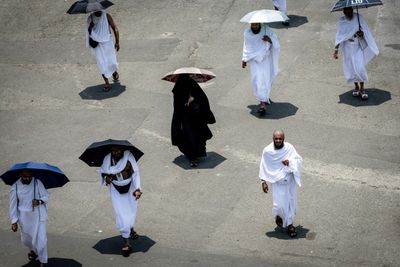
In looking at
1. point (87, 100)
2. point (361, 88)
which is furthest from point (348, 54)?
point (87, 100)

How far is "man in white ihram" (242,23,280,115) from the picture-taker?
16.5 m

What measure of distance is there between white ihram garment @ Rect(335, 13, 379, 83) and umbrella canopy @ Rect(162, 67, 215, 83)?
3587 millimetres

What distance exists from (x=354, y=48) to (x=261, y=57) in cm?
203

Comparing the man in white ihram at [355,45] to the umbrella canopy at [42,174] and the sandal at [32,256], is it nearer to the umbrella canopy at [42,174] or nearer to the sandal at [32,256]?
the umbrella canopy at [42,174]

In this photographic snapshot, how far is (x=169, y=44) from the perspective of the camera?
20.9 m

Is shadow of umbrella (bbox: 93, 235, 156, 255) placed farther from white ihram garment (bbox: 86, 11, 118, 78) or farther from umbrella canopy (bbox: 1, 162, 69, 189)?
white ihram garment (bbox: 86, 11, 118, 78)

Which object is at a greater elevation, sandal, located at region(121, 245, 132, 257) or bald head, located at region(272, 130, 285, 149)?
bald head, located at region(272, 130, 285, 149)

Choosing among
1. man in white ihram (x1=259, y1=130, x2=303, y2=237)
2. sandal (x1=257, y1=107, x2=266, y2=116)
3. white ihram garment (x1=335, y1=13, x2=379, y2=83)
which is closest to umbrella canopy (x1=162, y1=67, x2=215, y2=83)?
sandal (x1=257, y1=107, x2=266, y2=116)

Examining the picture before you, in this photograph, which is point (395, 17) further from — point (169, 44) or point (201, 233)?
point (201, 233)

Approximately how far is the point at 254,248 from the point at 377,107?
6.09 metres

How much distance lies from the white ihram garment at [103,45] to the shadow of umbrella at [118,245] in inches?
259

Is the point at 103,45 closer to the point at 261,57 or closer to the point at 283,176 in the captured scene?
the point at 261,57

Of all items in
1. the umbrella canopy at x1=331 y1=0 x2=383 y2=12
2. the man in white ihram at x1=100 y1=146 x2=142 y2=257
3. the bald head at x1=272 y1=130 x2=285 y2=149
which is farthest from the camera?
the umbrella canopy at x1=331 y1=0 x2=383 y2=12

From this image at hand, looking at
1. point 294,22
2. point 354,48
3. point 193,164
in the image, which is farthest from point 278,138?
point 294,22
